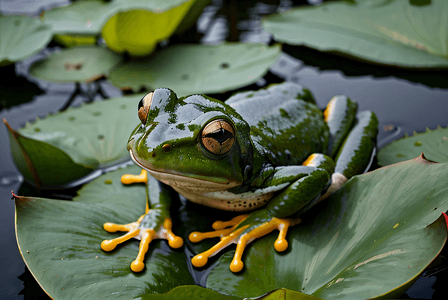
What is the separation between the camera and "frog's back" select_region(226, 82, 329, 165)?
186cm

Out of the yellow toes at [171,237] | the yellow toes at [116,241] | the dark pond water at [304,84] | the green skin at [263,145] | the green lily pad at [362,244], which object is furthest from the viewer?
the dark pond water at [304,84]

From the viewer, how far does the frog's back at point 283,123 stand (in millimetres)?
1860

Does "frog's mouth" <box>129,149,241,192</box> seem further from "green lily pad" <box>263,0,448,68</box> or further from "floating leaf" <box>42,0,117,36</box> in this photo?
"floating leaf" <box>42,0,117,36</box>

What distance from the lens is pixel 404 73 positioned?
3.17 meters

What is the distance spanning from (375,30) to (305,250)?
7.99ft

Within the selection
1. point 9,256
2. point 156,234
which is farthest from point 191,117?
point 9,256

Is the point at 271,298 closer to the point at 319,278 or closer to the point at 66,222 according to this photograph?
the point at 319,278

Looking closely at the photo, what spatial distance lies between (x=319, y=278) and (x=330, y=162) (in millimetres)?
677

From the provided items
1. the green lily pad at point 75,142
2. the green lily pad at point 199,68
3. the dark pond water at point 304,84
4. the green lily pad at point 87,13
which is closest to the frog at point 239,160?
the green lily pad at point 75,142

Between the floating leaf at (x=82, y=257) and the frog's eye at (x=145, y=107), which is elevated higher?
the frog's eye at (x=145, y=107)

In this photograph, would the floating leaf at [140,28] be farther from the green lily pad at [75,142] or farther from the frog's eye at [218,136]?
the frog's eye at [218,136]

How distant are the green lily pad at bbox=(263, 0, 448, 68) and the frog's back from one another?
1186 millimetres

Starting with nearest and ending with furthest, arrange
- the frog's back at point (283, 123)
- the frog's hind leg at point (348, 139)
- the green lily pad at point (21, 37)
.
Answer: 1. the frog's back at point (283, 123)
2. the frog's hind leg at point (348, 139)
3. the green lily pad at point (21, 37)

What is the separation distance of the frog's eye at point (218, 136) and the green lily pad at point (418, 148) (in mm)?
1086
